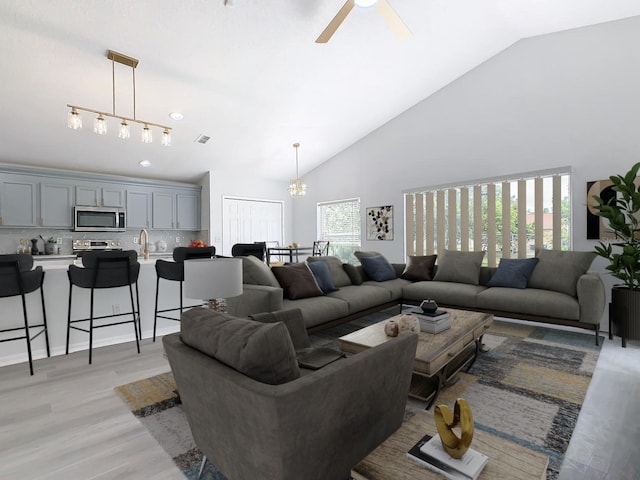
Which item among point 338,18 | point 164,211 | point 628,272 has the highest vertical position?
point 338,18

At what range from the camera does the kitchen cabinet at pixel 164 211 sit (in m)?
6.56

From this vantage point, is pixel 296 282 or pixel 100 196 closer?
pixel 296 282

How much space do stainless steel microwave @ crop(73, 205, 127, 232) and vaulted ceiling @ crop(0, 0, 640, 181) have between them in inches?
28.1

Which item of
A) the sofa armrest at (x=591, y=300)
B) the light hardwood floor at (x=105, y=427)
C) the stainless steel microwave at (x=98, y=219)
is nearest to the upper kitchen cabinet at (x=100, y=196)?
the stainless steel microwave at (x=98, y=219)

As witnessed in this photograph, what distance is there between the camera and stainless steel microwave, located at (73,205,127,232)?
5727 mm

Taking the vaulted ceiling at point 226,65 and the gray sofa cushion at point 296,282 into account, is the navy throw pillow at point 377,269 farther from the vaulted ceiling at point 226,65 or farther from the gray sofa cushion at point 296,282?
the vaulted ceiling at point 226,65

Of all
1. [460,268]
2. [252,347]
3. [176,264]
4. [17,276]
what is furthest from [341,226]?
[252,347]

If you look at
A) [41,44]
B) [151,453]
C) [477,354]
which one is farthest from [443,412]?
[41,44]

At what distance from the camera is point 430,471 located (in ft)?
3.52

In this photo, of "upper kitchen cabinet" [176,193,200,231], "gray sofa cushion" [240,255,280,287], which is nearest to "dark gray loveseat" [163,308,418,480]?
"gray sofa cushion" [240,255,280,287]

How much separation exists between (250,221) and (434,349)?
19.0 feet

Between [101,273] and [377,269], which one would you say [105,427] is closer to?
[101,273]

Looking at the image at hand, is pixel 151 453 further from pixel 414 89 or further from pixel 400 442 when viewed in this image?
pixel 414 89

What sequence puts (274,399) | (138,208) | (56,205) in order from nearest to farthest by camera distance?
1. (274,399)
2. (56,205)
3. (138,208)
